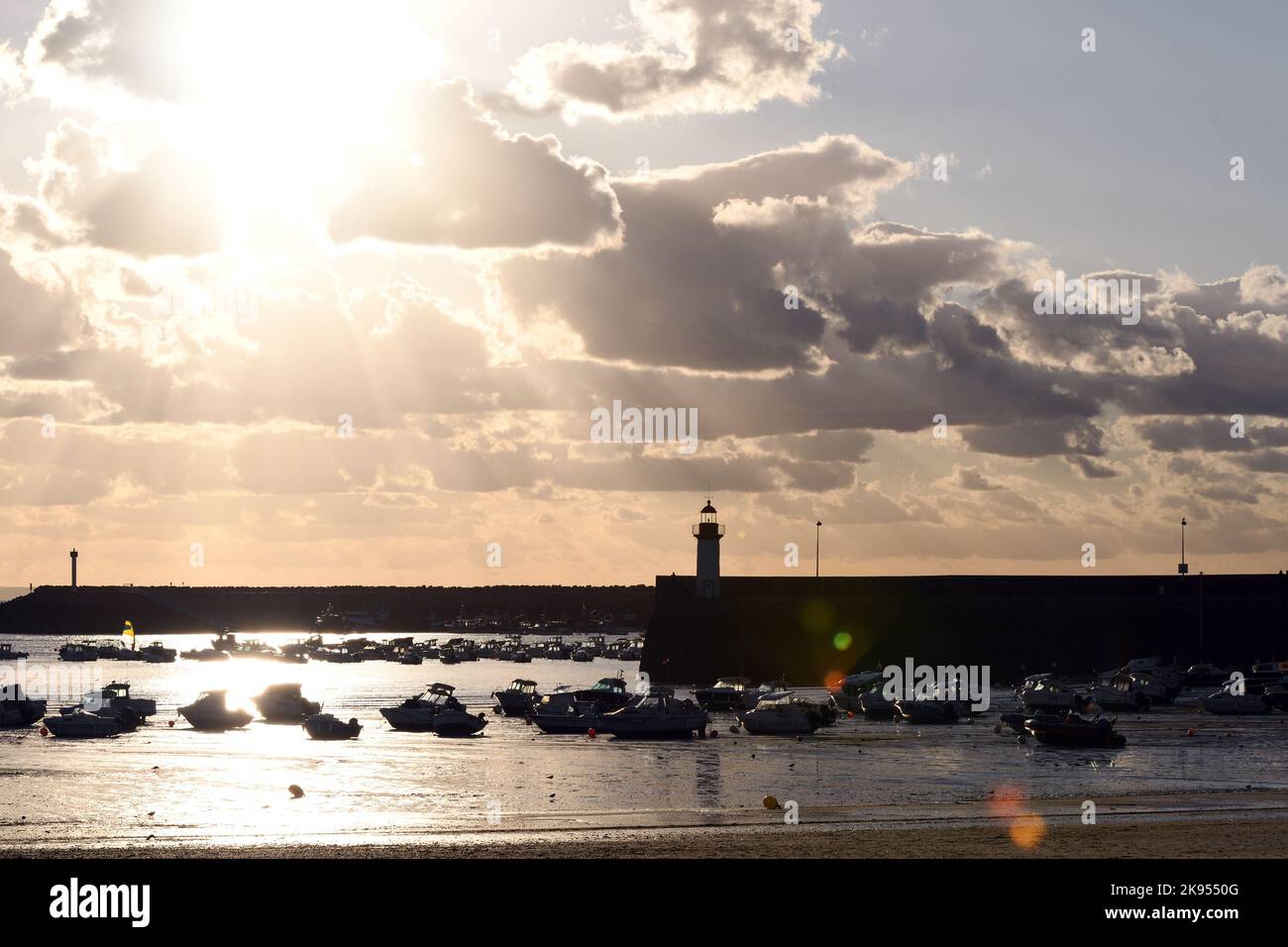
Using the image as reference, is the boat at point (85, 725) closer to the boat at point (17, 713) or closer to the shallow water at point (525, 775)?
the shallow water at point (525, 775)

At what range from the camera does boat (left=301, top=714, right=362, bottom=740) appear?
66.4 m

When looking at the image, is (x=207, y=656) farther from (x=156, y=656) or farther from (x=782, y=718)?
(x=782, y=718)

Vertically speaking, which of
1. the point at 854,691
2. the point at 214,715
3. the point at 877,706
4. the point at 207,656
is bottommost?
the point at 207,656

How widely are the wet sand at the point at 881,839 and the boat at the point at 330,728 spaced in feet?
105

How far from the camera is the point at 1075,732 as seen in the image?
61.6 m

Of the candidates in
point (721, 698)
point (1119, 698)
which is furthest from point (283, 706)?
point (1119, 698)

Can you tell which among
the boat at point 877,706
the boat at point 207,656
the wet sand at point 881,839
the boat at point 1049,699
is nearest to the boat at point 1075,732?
the boat at point 1049,699

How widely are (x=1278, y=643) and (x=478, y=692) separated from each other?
2362 inches

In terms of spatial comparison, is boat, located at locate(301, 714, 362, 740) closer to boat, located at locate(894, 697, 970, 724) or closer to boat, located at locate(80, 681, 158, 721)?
boat, located at locate(80, 681, 158, 721)

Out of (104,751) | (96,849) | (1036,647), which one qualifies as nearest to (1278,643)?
(1036,647)

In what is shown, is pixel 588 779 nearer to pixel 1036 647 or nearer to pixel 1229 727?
pixel 1229 727

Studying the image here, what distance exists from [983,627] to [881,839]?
3291 inches

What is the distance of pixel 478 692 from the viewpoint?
12069 centimetres

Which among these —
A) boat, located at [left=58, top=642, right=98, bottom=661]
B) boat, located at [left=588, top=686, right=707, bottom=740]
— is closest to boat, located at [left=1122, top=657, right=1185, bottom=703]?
boat, located at [left=588, top=686, right=707, bottom=740]
